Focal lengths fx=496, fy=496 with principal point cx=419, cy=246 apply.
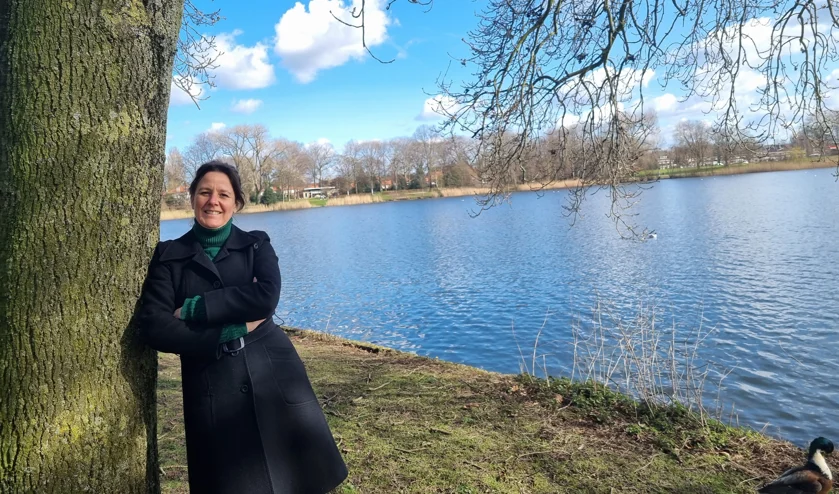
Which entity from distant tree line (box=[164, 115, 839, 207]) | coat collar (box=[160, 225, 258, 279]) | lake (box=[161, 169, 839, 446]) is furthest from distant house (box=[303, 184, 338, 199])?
coat collar (box=[160, 225, 258, 279])

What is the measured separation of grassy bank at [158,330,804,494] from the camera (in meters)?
3.27

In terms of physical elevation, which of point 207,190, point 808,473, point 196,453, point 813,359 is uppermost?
point 207,190

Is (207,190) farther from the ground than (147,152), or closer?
closer

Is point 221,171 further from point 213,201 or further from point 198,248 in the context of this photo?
point 198,248

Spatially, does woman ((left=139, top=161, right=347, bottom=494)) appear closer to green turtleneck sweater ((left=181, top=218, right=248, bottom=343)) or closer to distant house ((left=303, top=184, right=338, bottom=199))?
green turtleneck sweater ((left=181, top=218, right=248, bottom=343))

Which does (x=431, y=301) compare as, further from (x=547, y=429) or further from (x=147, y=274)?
(x=147, y=274)

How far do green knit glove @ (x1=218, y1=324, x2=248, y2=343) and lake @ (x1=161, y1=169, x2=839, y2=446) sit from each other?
4559mm

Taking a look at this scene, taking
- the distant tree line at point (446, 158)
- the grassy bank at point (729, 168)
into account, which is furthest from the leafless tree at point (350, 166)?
the grassy bank at point (729, 168)

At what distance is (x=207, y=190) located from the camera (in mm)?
2215

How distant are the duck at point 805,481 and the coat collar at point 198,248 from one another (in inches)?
144

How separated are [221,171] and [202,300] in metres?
0.63

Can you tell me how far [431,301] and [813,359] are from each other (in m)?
8.40

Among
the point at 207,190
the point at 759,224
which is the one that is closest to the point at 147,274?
the point at 207,190

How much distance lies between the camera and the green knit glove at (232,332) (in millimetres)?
2043
